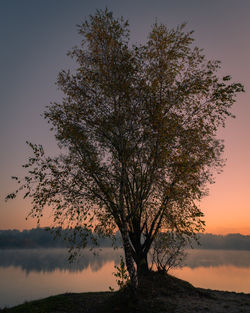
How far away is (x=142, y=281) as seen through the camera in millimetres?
16641

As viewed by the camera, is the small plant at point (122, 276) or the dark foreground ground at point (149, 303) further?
the small plant at point (122, 276)

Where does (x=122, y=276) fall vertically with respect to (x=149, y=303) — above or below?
above

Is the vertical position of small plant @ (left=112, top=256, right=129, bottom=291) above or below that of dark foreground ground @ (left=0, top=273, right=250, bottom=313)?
above

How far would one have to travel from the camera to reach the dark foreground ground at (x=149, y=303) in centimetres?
1363

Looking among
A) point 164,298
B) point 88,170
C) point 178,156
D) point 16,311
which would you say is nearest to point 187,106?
point 178,156

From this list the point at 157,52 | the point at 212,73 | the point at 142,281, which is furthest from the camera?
the point at 142,281

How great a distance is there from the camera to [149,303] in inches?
547

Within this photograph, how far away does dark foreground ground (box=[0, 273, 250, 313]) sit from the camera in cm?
1363

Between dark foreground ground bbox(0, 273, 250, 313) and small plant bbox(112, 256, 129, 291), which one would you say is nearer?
dark foreground ground bbox(0, 273, 250, 313)

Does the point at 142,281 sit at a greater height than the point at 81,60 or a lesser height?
lesser

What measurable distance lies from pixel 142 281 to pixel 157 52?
564 inches

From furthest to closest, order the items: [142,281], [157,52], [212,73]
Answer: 1. [142,281]
2. [157,52]
3. [212,73]

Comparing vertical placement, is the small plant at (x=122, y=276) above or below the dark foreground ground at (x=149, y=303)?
above

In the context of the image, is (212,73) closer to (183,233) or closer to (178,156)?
(178,156)
